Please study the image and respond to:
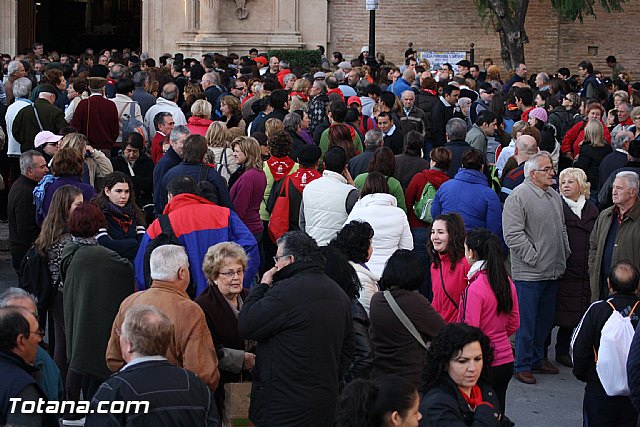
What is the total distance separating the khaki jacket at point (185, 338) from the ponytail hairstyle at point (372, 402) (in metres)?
1.64

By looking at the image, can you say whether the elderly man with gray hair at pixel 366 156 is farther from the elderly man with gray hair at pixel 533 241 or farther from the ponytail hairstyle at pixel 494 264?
the ponytail hairstyle at pixel 494 264

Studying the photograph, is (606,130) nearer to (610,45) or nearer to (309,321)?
(309,321)

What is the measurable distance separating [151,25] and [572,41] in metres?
11.6

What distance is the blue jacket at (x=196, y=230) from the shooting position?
803 centimetres

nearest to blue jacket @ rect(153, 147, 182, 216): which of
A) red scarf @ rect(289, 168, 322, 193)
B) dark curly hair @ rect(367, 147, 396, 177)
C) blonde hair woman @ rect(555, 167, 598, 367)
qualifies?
red scarf @ rect(289, 168, 322, 193)

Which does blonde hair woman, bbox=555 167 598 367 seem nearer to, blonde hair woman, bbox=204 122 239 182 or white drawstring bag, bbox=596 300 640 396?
white drawstring bag, bbox=596 300 640 396

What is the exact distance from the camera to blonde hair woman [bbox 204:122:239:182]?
11.5m

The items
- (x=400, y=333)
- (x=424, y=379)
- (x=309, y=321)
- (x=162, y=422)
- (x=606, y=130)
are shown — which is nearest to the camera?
(x=162, y=422)

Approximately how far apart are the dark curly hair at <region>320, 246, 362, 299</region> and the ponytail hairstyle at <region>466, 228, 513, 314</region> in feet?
3.16

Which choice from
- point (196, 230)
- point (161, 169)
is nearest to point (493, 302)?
point (196, 230)

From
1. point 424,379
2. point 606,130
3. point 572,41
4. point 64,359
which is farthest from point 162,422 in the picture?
point 572,41

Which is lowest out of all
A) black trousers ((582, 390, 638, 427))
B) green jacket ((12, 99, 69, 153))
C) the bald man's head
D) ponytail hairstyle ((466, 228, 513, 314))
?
black trousers ((582, 390, 638, 427))

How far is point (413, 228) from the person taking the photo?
11117mm

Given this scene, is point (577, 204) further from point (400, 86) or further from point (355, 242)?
point (400, 86)
